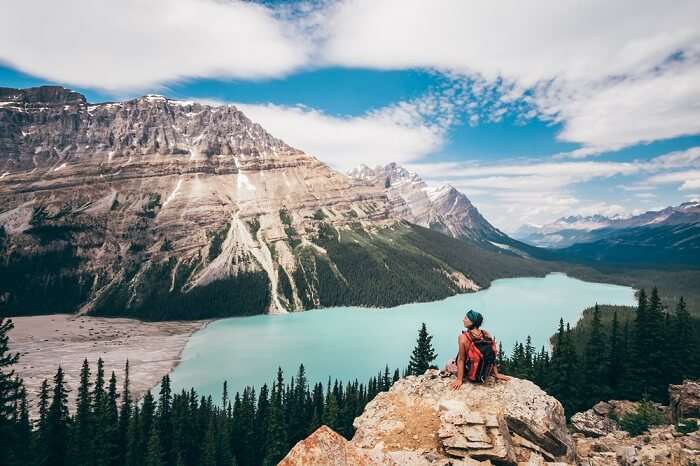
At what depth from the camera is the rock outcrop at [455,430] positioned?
12000 mm

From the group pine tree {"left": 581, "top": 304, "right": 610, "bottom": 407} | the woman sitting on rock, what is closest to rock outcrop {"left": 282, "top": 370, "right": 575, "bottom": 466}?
the woman sitting on rock

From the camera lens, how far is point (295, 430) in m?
69.3

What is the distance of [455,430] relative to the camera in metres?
13.2

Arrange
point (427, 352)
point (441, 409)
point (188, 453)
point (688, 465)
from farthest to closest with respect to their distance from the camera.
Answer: point (188, 453) → point (427, 352) → point (688, 465) → point (441, 409)

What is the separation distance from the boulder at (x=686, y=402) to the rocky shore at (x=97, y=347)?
106m

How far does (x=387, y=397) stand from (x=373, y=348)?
130528 millimetres

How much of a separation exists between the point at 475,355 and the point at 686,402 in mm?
26576

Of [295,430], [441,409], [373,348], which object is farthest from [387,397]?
[373,348]

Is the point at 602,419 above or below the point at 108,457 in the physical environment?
above

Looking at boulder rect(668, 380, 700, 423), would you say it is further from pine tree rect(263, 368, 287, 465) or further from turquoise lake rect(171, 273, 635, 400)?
turquoise lake rect(171, 273, 635, 400)

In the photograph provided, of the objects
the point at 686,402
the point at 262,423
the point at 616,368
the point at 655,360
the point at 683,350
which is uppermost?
the point at 686,402

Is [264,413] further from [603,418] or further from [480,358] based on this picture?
[480,358]

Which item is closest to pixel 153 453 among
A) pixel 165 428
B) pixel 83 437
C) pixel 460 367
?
pixel 83 437

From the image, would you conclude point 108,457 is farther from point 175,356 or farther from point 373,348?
point 373,348
